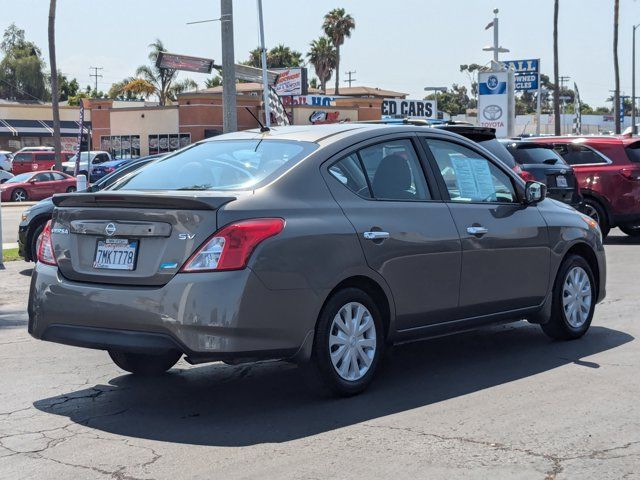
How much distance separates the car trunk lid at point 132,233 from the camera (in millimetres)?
5562

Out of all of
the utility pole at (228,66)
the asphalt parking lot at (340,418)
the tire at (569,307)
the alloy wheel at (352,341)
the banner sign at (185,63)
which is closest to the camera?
the asphalt parking lot at (340,418)

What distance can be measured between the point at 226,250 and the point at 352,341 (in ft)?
3.63

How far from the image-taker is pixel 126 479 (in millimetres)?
4668

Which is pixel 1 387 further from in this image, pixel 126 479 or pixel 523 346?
pixel 523 346

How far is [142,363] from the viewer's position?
684 centimetres

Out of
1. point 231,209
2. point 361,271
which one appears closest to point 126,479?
point 231,209

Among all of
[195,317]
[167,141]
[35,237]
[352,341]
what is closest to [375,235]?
[352,341]

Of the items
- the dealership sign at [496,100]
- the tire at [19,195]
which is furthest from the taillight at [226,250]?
the tire at [19,195]

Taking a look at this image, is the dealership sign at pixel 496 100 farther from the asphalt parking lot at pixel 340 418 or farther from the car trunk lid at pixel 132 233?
the car trunk lid at pixel 132 233

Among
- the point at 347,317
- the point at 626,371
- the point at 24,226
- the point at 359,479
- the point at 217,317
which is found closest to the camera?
the point at 359,479

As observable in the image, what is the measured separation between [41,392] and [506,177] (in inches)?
150

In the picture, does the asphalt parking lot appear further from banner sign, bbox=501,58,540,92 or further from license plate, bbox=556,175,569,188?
banner sign, bbox=501,58,540,92

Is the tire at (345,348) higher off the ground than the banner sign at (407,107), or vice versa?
the banner sign at (407,107)

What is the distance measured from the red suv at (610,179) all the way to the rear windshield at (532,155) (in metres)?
0.55
